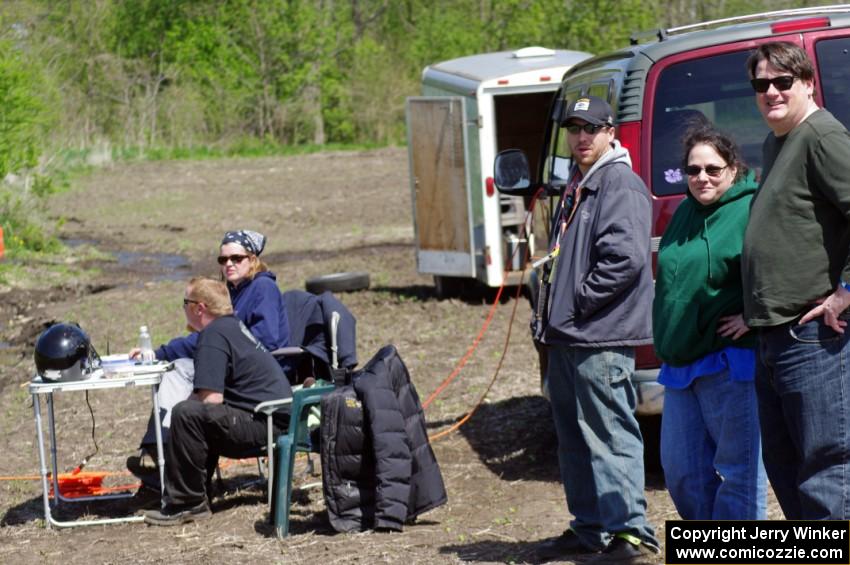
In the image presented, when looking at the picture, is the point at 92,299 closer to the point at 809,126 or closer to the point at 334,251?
the point at 334,251

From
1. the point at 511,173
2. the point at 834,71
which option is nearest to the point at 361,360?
the point at 511,173

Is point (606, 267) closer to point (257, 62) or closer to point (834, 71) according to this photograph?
point (834, 71)

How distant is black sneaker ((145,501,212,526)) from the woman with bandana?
0.29 metres

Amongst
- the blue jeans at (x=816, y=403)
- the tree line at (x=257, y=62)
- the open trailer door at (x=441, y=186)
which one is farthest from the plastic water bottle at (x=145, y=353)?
the tree line at (x=257, y=62)

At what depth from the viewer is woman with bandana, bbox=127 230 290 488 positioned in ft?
22.5

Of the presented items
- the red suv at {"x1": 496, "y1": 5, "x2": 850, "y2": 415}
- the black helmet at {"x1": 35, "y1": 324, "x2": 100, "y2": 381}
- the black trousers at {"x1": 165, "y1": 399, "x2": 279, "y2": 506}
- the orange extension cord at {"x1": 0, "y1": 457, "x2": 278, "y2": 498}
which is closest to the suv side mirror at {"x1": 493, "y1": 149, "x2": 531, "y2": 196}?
the red suv at {"x1": 496, "y1": 5, "x2": 850, "y2": 415}

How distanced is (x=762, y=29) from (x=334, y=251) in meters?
12.8

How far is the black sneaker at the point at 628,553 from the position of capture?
16.6ft

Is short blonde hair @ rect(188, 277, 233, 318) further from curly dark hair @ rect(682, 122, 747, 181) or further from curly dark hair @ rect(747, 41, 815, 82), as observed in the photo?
curly dark hair @ rect(747, 41, 815, 82)

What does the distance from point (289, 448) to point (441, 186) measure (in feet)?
24.2

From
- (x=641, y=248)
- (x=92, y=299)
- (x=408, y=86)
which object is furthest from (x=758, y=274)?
(x=408, y=86)

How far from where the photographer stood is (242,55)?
43.1 meters

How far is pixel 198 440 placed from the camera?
6.51 metres

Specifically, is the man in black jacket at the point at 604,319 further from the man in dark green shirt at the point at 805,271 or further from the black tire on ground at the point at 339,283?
the black tire on ground at the point at 339,283
